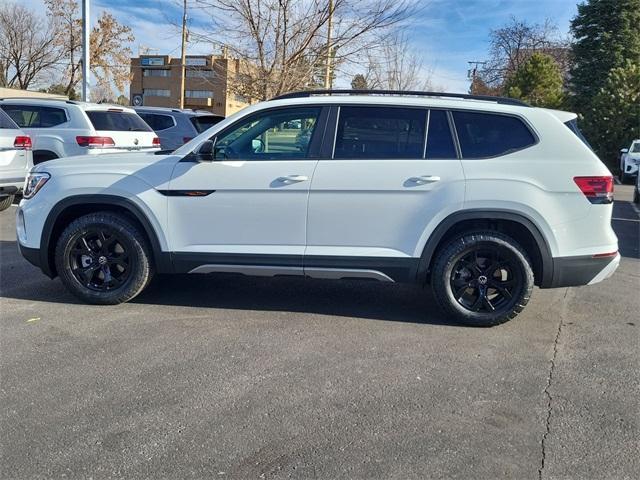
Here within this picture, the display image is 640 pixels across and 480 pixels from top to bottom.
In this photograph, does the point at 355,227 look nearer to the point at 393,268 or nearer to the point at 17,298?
the point at 393,268

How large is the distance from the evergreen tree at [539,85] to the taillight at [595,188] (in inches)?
1200

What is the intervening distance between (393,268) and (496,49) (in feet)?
165

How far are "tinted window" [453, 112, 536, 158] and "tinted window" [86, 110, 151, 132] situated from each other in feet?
25.2

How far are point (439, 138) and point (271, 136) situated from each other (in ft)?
4.52

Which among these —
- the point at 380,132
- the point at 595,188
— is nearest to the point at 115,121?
the point at 380,132

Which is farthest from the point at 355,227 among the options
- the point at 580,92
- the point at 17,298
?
the point at 580,92

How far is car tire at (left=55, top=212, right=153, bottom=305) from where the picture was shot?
4902mm

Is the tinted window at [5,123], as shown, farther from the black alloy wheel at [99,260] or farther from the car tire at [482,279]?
the car tire at [482,279]

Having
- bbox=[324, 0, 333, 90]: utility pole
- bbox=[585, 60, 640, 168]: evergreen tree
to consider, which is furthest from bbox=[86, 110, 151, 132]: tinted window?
bbox=[585, 60, 640, 168]: evergreen tree

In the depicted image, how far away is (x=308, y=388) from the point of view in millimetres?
3621

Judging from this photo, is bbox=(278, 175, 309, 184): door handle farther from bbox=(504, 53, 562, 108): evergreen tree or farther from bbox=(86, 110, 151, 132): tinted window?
bbox=(504, 53, 562, 108): evergreen tree

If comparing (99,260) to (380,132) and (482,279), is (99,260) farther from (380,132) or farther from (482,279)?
(482,279)

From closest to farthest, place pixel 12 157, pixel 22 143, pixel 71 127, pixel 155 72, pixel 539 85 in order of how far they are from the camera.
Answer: pixel 12 157 < pixel 22 143 < pixel 71 127 < pixel 539 85 < pixel 155 72

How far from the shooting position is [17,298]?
17.1ft
